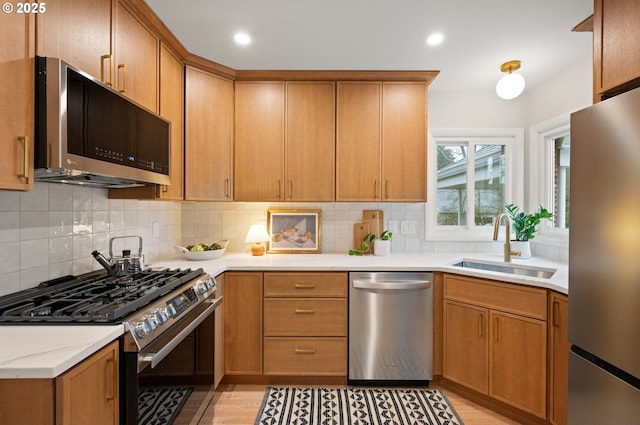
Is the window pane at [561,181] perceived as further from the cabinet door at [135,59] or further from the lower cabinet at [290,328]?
the cabinet door at [135,59]

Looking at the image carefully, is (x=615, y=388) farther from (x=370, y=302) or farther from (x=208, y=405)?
(x=208, y=405)

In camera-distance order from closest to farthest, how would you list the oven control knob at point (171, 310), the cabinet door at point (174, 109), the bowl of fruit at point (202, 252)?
the oven control knob at point (171, 310) → the cabinet door at point (174, 109) → the bowl of fruit at point (202, 252)

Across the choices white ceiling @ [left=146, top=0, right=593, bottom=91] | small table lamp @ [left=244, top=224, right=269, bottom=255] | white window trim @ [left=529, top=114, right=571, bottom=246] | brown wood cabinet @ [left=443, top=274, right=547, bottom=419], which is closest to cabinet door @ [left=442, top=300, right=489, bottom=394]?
Answer: brown wood cabinet @ [left=443, top=274, right=547, bottom=419]

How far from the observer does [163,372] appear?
138cm

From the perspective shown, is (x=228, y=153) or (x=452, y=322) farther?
(x=228, y=153)

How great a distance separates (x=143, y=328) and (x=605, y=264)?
1.77 m

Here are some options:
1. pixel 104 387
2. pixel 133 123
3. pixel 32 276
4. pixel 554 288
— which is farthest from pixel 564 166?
pixel 32 276

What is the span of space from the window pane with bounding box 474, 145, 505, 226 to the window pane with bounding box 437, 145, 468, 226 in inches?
4.5

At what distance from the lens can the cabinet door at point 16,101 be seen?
3.51ft

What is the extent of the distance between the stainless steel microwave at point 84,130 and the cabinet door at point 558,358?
231 centimetres

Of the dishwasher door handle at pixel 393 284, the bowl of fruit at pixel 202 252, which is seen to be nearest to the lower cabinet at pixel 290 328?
the dishwasher door handle at pixel 393 284

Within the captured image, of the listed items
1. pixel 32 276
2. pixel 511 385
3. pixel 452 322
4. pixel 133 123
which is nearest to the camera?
pixel 32 276

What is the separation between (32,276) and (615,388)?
2.46 m

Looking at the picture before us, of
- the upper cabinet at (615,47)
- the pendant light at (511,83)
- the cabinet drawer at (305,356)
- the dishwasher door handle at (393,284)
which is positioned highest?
the pendant light at (511,83)
